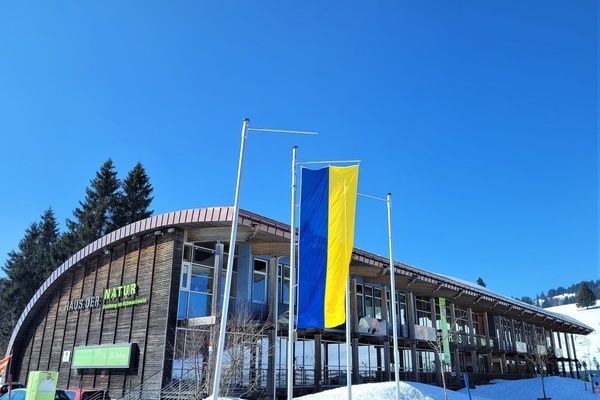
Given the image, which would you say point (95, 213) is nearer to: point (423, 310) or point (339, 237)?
point (423, 310)

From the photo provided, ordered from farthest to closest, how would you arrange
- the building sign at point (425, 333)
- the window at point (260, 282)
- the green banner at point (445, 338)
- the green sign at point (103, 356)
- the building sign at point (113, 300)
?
the green banner at point (445, 338)
the building sign at point (425, 333)
the window at point (260, 282)
the building sign at point (113, 300)
the green sign at point (103, 356)

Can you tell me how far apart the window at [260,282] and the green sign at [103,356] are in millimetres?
6287

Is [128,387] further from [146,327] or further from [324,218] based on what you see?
[324,218]

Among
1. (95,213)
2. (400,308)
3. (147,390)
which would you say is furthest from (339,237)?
(95,213)

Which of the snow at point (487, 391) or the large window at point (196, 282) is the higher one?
the large window at point (196, 282)

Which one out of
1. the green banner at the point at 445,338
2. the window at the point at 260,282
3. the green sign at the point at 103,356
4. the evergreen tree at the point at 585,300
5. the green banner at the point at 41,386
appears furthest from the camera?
the evergreen tree at the point at 585,300

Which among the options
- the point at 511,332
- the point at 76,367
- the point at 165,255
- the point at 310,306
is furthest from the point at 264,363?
the point at 511,332

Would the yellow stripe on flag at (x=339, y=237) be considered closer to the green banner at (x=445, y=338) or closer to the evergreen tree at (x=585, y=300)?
the green banner at (x=445, y=338)

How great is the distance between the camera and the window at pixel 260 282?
25.7m

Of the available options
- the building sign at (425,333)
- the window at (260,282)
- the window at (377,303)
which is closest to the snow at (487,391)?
the building sign at (425,333)

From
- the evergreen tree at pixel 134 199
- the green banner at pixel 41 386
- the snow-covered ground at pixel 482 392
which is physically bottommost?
the snow-covered ground at pixel 482 392

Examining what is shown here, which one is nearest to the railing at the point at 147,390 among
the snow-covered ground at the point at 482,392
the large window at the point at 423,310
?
the snow-covered ground at the point at 482,392

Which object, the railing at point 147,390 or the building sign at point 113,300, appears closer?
the railing at point 147,390

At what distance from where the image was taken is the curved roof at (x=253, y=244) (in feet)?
74.8
